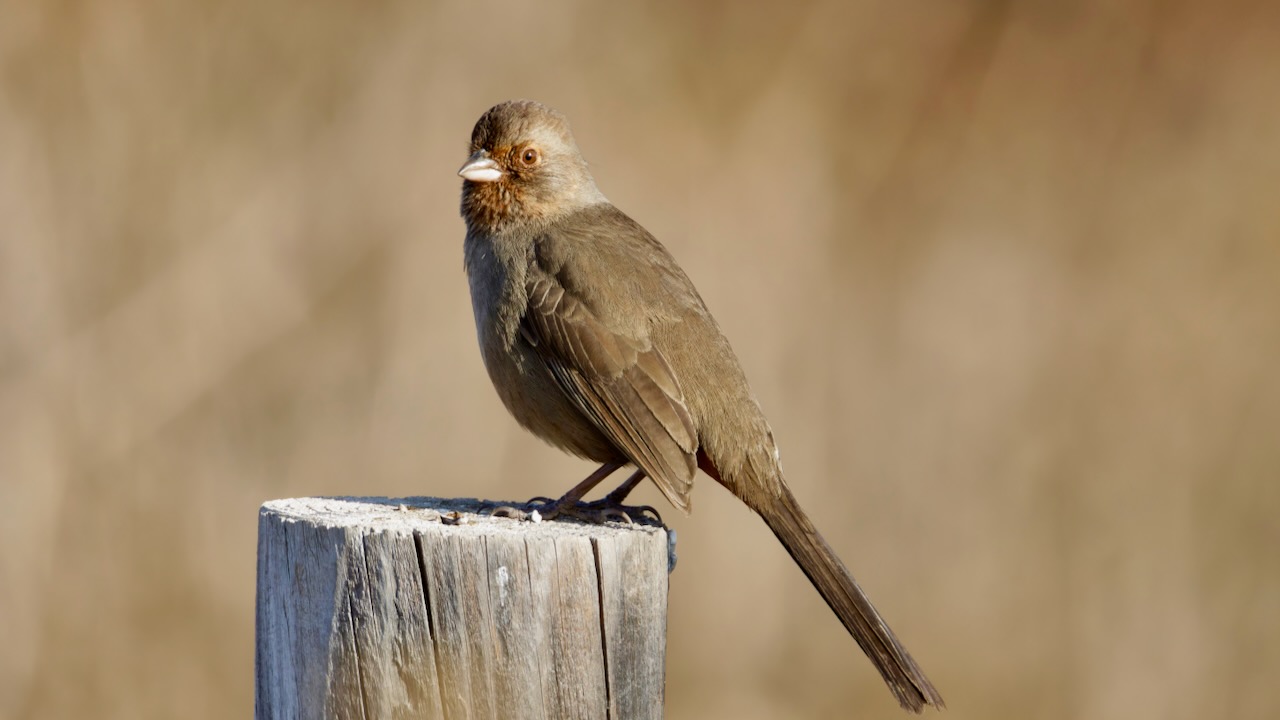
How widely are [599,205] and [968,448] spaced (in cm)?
281

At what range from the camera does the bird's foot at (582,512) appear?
3.85 meters

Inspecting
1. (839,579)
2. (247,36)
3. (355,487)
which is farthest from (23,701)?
(839,579)

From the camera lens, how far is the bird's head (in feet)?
16.0

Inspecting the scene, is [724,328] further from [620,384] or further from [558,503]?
[558,503]

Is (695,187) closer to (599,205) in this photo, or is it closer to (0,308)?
(599,205)

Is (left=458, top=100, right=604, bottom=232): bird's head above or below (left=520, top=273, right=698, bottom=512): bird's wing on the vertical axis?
above

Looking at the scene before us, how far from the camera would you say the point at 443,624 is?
9.96 ft

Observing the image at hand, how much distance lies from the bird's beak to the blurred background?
1.94 m

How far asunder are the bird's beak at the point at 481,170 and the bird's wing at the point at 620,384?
0.61 m

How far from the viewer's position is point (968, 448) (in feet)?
23.2

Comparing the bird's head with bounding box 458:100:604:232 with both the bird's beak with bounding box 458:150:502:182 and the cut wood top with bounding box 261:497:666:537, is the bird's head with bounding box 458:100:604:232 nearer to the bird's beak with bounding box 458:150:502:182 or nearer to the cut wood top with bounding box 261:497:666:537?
the bird's beak with bounding box 458:150:502:182

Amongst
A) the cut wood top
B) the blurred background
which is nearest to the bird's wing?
the cut wood top

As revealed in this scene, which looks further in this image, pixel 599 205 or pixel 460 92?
pixel 460 92

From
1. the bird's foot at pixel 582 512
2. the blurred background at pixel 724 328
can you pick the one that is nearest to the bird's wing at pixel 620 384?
the bird's foot at pixel 582 512
